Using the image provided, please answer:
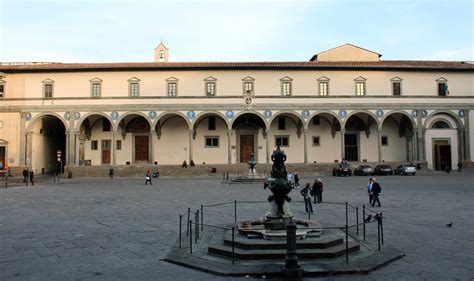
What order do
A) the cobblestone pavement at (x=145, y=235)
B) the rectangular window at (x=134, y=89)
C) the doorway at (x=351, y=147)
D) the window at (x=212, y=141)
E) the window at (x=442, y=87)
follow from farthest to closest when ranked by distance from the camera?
the doorway at (x=351, y=147), the window at (x=212, y=141), the window at (x=442, y=87), the rectangular window at (x=134, y=89), the cobblestone pavement at (x=145, y=235)

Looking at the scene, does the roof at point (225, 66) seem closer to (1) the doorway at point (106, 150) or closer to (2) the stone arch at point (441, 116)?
(2) the stone arch at point (441, 116)

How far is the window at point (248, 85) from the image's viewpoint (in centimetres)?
3328

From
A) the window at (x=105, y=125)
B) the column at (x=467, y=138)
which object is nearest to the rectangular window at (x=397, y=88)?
the column at (x=467, y=138)

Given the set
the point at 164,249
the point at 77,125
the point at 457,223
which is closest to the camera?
the point at 164,249

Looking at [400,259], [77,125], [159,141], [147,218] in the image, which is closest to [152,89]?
[159,141]

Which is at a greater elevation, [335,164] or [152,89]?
[152,89]

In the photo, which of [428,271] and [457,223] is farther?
[457,223]

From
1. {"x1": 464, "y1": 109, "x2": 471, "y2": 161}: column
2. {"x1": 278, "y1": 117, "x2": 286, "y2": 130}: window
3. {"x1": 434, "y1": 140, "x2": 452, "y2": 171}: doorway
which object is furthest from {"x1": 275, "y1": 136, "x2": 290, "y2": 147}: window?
{"x1": 464, "y1": 109, "x2": 471, "y2": 161}: column

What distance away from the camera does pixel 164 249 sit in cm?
735

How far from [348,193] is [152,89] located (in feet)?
72.1

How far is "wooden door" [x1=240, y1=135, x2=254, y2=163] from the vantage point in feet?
118

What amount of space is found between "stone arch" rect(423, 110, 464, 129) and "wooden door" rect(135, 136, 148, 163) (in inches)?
1075

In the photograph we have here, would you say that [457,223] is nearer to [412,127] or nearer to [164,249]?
[164,249]

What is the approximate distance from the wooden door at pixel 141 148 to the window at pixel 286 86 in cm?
1444
